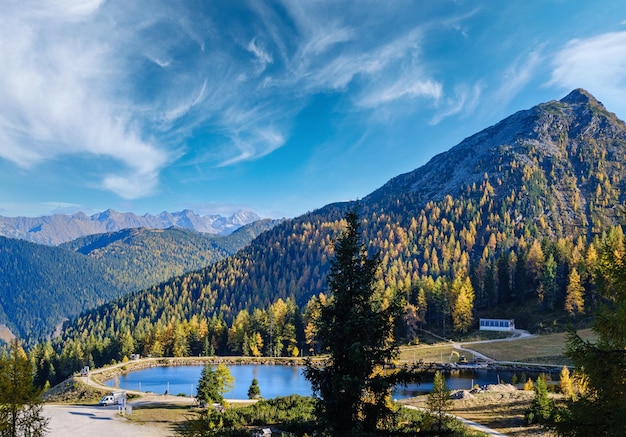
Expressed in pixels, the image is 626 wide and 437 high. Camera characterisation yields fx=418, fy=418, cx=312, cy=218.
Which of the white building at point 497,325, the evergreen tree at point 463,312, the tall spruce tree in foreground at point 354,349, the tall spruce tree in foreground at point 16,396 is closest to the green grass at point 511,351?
the white building at point 497,325

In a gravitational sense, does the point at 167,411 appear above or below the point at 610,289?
below

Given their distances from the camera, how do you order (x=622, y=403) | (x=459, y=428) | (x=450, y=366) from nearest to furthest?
(x=622, y=403)
(x=459, y=428)
(x=450, y=366)

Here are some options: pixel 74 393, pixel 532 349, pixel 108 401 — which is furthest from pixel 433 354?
pixel 74 393

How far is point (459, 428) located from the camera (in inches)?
1395

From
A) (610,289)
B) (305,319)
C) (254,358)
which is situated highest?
(610,289)

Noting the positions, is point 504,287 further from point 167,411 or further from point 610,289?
point 610,289

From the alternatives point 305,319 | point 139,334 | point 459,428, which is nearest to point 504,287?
point 305,319

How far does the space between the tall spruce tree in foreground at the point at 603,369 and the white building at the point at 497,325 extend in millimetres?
111808

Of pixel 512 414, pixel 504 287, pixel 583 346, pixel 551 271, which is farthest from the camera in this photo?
pixel 504 287

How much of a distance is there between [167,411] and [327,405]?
4200 centimetres

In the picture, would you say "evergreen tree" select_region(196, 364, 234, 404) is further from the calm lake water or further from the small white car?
the calm lake water

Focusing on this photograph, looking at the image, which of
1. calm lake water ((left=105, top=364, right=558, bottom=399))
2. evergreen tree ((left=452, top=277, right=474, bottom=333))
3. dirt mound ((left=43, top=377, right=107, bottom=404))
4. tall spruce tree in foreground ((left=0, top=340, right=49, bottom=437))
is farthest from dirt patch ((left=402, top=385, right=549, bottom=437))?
evergreen tree ((left=452, top=277, right=474, bottom=333))

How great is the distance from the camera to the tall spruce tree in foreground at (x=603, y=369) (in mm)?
13000

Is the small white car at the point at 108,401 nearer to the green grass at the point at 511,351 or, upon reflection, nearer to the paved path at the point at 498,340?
the green grass at the point at 511,351
